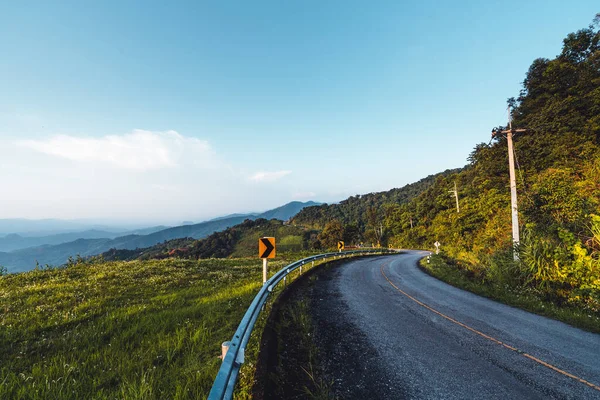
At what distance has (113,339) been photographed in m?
5.06

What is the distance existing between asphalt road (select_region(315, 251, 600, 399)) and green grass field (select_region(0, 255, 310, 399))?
2.49 meters

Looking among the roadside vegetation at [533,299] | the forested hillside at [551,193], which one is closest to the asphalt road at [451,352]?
the roadside vegetation at [533,299]

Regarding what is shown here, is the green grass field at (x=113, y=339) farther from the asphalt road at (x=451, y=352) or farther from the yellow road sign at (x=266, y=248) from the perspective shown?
the asphalt road at (x=451, y=352)

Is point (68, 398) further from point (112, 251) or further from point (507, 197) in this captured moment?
point (112, 251)

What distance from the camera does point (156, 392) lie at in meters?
3.26

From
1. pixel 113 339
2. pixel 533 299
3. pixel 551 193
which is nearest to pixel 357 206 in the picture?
pixel 551 193

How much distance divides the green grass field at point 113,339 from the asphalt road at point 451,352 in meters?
2.49

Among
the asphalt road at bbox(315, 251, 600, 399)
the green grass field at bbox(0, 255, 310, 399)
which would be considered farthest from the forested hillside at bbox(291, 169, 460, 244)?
the green grass field at bbox(0, 255, 310, 399)

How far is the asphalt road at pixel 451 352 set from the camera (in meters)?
3.81

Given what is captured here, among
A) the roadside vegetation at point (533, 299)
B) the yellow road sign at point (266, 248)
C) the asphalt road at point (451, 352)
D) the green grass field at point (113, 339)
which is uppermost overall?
the yellow road sign at point (266, 248)

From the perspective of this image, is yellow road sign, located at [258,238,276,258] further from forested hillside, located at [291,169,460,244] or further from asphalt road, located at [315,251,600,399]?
forested hillside, located at [291,169,460,244]

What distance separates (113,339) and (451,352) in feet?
23.4

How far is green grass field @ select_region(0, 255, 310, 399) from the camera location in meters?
3.41

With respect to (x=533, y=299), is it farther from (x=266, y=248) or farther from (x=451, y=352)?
(x=266, y=248)
